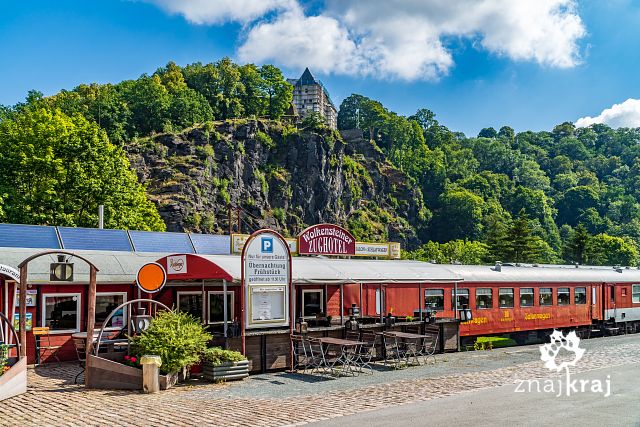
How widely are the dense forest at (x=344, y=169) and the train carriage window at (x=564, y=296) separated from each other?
25819 millimetres

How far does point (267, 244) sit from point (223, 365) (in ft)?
11.7

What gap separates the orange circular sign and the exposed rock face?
78354mm

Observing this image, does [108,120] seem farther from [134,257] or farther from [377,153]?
[134,257]

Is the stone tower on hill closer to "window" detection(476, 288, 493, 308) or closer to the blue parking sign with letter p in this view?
"window" detection(476, 288, 493, 308)

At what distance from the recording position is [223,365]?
1541 centimetres

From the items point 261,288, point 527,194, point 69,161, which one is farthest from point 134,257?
point 527,194

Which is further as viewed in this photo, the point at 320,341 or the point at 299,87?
the point at 299,87

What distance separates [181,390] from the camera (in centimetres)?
1425

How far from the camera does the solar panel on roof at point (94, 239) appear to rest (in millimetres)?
21266

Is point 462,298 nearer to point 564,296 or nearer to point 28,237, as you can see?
point 564,296

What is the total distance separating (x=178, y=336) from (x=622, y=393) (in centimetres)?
964

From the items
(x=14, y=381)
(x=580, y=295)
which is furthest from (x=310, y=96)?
(x=14, y=381)

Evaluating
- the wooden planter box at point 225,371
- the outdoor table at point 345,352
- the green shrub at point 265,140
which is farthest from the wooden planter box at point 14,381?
the green shrub at point 265,140

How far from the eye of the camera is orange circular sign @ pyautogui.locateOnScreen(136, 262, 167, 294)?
53.6ft
